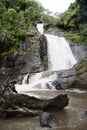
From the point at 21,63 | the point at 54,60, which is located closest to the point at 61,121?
the point at 21,63

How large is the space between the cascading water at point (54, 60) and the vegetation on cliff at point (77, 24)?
182 centimetres

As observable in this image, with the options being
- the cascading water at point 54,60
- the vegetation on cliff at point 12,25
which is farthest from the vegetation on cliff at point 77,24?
the vegetation on cliff at point 12,25

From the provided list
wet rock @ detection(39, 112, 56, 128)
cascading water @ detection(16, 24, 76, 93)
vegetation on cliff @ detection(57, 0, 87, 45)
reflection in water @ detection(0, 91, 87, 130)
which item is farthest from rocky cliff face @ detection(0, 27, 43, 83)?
wet rock @ detection(39, 112, 56, 128)

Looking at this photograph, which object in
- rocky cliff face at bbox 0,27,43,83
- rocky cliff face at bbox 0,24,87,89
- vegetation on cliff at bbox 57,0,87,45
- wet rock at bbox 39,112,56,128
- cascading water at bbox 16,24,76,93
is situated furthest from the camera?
rocky cliff face at bbox 0,27,43,83

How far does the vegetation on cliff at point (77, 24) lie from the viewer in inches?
1085

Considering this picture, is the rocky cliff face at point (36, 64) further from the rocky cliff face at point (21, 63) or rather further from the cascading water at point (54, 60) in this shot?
the cascading water at point (54, 60)

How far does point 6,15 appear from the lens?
110 ft

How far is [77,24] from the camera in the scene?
36188 millimetres

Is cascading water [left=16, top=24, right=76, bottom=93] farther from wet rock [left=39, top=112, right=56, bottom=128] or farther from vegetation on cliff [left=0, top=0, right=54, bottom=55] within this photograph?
wet rock [left=39, top=112, right=56, bottom=128]

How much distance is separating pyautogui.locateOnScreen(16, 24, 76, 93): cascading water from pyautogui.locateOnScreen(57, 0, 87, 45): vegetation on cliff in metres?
1.82

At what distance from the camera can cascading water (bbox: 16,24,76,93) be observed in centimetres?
2548

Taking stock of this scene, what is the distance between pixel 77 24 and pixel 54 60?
24.1ft

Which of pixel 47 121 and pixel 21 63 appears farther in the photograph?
pixel 21 63

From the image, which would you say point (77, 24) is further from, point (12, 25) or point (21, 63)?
point (21, 63)
